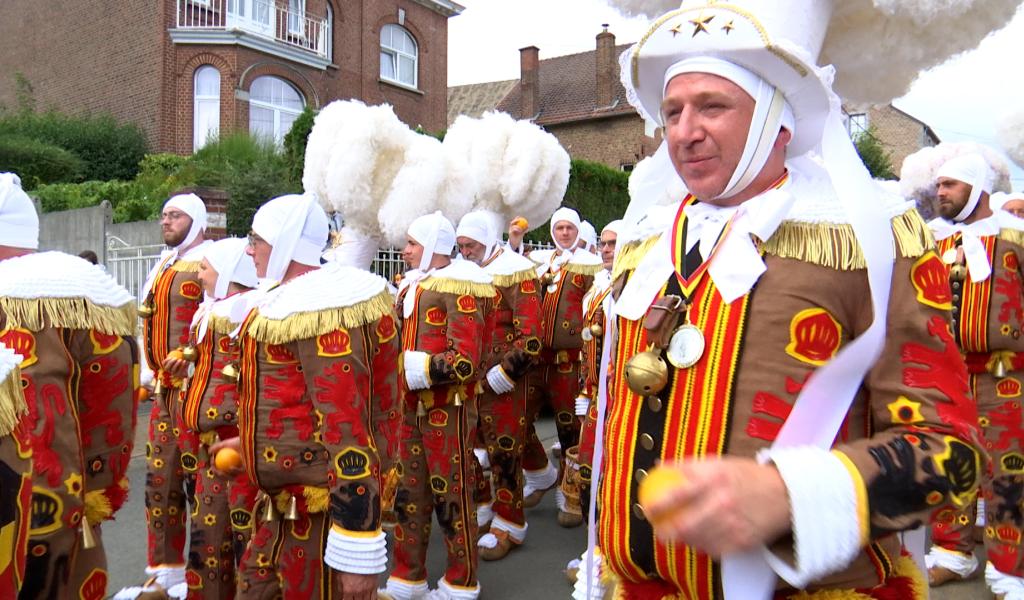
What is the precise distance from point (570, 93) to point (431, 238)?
24.7 m

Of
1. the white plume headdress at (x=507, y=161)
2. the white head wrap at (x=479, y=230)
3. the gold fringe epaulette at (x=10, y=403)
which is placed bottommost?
the gold fringe epaulette at (x=10, y=403)

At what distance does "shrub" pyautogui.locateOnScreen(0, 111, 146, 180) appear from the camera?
18750mm

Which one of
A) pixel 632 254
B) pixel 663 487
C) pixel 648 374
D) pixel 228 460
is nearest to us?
pixel 663 487

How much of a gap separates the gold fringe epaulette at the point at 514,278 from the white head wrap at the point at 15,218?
304 centimetres

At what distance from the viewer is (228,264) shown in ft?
12.9

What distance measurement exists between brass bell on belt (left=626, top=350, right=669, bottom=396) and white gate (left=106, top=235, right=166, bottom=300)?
9295 millimetres

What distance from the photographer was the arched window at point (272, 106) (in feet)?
64.2

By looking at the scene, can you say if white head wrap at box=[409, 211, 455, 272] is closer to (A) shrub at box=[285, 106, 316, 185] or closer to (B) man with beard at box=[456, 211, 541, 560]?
(B) man with beard at box=[456, 211, 541, 560]

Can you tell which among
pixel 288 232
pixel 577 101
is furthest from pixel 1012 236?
pixel 577 101

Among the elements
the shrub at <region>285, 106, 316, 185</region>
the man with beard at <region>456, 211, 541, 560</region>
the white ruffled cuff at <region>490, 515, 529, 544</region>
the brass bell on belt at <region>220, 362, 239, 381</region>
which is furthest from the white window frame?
the brass bell on belt at <region>220, 362, 239, 381</region>

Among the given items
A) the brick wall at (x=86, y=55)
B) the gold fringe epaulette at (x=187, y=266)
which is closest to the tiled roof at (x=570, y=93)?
the brick wall at (x=86, y=55)

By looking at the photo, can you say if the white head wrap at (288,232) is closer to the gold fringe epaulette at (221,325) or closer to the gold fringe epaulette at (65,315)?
the gold fringe epaulette at (221,325)

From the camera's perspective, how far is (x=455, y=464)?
14.2 ft

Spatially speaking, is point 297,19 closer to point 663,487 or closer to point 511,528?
point 511,528
